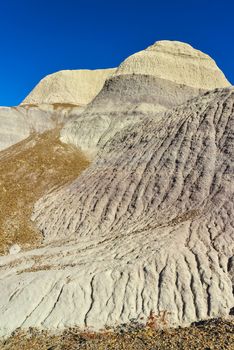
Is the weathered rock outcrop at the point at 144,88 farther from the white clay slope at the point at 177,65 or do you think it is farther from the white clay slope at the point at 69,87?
the white clay slope at the point at 69,87

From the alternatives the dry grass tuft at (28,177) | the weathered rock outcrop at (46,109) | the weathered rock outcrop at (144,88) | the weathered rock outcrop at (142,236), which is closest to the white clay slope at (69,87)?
the weathered rock outcrop at (46,109)

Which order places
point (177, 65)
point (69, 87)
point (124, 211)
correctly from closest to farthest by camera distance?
point (124, 211), point (177, 65), point (69, 87)

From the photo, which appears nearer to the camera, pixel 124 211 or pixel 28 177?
pixel 124 211

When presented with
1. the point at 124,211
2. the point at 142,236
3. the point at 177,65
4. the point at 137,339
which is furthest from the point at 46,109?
the point at 137,339

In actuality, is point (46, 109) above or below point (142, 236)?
above

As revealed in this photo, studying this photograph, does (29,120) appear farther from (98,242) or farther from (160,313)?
(160,313)

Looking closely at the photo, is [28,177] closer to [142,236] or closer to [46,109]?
[142,236]
